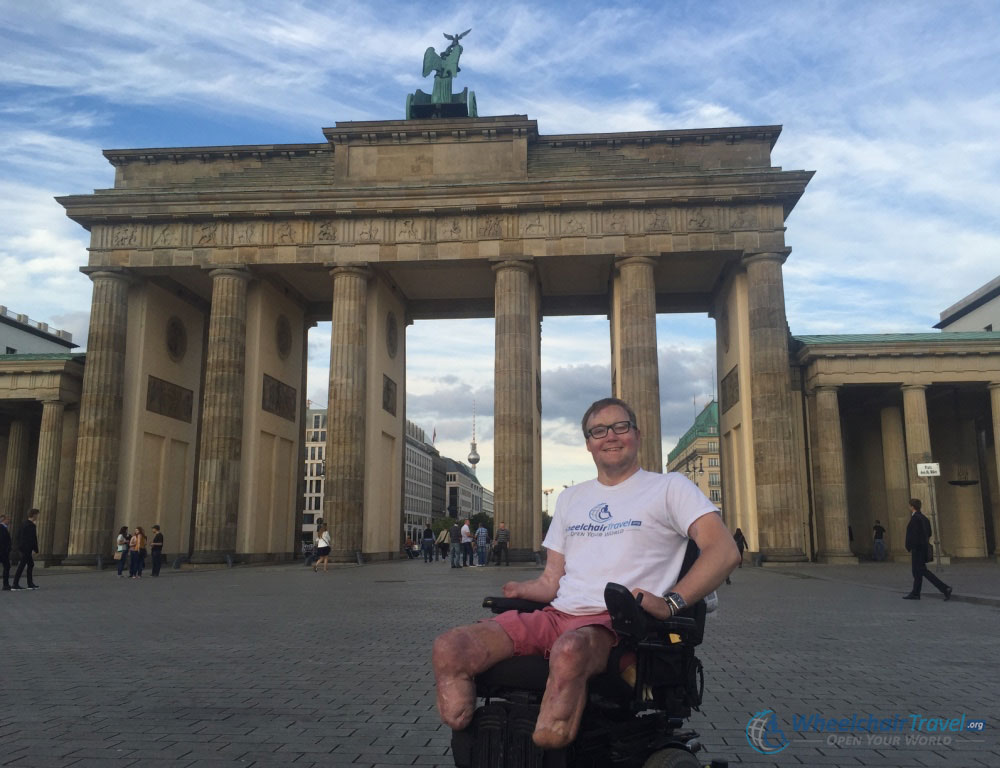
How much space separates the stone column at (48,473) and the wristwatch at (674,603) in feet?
118

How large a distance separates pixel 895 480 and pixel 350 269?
978 inches

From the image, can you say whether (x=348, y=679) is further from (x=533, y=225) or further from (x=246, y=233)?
(x=246, y=233)

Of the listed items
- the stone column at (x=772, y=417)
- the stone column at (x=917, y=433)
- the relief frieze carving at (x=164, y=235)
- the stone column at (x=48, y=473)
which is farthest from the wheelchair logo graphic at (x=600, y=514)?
the stone column at (x=48, y=473)

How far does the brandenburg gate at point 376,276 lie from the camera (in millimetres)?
32781

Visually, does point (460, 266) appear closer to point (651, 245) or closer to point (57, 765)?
point (651, 245)

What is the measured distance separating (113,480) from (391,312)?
1421cm

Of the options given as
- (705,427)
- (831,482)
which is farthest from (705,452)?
(831,482)

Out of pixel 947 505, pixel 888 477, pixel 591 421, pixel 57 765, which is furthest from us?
pixel 947 505

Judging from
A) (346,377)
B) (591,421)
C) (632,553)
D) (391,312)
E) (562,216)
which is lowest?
(632,553)

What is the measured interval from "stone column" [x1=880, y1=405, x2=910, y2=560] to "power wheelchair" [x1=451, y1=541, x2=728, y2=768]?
35162 mm

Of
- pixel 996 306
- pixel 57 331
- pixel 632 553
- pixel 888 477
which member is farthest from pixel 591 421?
pixel 57 331

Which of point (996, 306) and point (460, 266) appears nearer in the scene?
point (460, 266)

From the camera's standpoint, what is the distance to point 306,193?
3447 centimetres

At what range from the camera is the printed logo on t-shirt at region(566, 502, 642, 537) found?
11.9 feet
